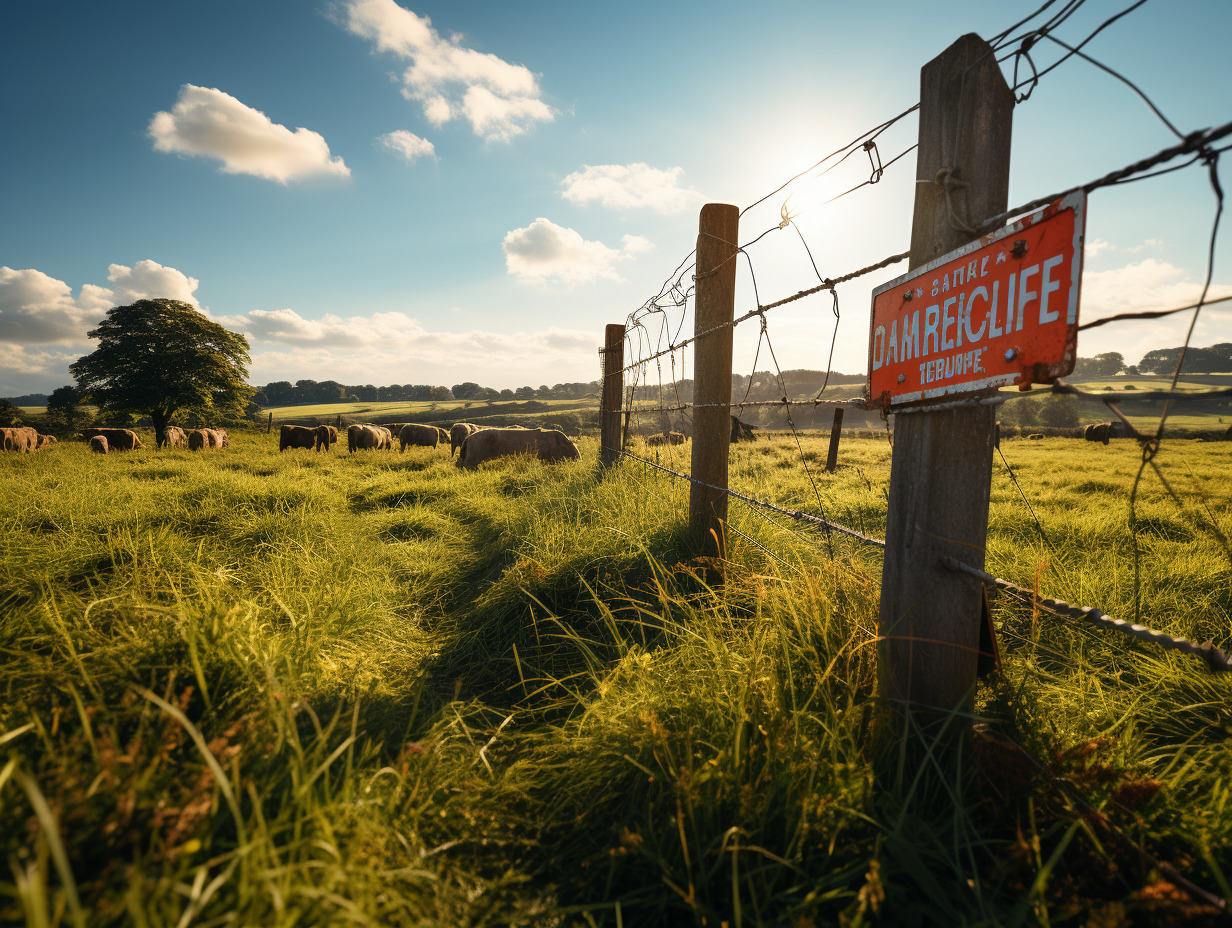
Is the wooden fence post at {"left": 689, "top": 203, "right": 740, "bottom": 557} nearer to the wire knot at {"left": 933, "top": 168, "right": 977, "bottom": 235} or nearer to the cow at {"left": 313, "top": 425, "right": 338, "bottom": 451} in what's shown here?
the wire knot at {"left": 933, "top": 168, "right": 977, "bottom": 235}

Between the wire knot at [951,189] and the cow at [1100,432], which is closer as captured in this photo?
the wire knot at [951,189]

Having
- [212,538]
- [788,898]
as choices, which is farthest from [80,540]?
[788,898]

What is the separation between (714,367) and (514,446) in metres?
7.19

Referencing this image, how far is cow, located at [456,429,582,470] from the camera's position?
31.5 ft

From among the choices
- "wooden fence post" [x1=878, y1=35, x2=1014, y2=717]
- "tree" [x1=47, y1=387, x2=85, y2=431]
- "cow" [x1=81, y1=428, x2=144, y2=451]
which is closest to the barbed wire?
"wooden fence post" [x1=878, y1=35, x2=1014, y2=717]

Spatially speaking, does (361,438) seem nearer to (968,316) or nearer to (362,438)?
(362,438)

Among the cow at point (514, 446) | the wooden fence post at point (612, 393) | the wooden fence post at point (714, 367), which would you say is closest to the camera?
the wooden fence post at point (714, 367)

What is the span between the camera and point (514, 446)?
31.7 feet

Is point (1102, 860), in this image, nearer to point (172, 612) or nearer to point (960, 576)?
point (960, 576)

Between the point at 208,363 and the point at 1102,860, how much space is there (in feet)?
117

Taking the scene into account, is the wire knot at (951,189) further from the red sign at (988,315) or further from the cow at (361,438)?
the cow at (361,438)

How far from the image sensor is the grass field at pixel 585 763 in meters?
0.92

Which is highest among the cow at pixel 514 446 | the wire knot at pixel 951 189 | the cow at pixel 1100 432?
the wire knot at pixel 951 189

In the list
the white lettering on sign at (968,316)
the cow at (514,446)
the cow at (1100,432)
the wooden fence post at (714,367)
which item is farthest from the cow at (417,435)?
the cow at (1100,432)
